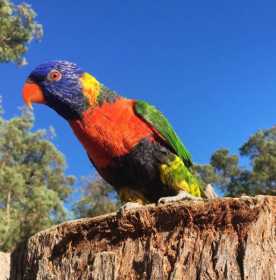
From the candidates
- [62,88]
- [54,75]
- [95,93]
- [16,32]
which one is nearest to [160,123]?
[95,93]

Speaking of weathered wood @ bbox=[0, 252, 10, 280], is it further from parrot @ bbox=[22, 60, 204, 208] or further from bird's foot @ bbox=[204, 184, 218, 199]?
bird's foot @ bbox=[204, 184, 218, 199]

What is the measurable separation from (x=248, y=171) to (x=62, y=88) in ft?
58.8

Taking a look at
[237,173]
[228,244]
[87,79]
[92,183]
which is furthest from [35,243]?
[92,183]

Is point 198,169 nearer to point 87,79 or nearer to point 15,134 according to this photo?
point 15,134

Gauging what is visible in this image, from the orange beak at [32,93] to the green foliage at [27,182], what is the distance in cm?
1312

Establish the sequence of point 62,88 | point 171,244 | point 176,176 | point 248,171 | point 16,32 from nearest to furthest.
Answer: point 171,244 → point 176,176 → point 62,88 → point 16,32 → point 248,171

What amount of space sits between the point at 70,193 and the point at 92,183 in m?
1.25

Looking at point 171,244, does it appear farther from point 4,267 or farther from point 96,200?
point 96,200

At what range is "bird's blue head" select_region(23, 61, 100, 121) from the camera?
379 cm

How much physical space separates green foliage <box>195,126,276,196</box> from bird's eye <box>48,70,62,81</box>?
48.5ft

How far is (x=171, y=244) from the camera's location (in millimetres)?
2416

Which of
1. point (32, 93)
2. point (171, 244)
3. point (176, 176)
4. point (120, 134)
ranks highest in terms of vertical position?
point (32, 93)

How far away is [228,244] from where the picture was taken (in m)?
2.30

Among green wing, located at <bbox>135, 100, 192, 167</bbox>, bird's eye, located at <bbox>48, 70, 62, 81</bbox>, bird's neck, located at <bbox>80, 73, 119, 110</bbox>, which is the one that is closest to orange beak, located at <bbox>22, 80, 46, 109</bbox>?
bird's eye, located at <bbox>48, 70, 62, 81</bbox>
